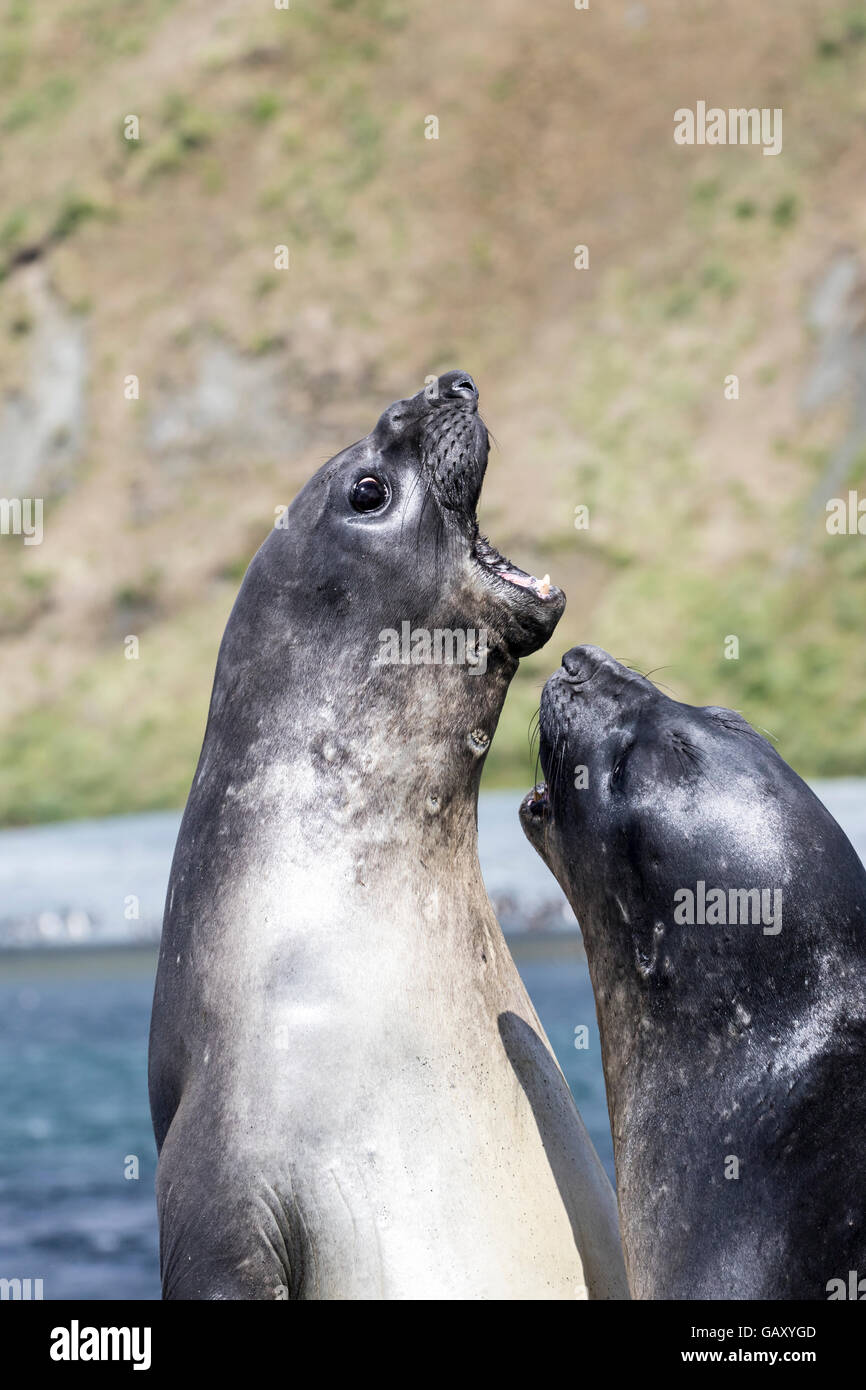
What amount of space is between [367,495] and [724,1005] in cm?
156

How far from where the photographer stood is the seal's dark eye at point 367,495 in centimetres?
407

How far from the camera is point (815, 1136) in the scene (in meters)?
3.20

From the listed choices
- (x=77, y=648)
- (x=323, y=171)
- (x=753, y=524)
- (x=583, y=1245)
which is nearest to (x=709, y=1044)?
(x=583, y=1245)

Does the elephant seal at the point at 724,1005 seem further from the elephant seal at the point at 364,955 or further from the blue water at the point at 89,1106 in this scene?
the blue water at the point at 89,1106

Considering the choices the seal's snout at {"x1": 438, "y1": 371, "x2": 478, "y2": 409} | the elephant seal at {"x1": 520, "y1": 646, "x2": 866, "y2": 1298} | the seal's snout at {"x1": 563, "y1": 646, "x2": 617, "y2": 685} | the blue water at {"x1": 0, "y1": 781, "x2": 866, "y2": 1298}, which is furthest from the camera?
the blue water at {"x1": 0, "y1": 781, "x2": 866, "y2": 1298}

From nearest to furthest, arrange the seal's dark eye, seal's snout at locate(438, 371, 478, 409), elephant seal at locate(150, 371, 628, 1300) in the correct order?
elephant seal at locate(150, 371, 628, 1300)
the seal's dark eye
seal's snout at locate(438, 371, 478, 409)

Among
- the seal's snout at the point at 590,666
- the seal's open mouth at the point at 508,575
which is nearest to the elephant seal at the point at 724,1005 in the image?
the seal's snout at the point at 590,666

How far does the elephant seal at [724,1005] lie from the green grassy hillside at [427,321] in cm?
2486

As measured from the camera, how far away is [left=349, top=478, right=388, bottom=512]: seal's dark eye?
13.4 ft

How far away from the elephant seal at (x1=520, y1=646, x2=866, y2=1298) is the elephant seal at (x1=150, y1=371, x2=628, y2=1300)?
0.28 m

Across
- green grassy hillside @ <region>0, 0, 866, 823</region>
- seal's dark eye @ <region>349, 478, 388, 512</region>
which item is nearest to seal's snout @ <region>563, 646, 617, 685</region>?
seal's dark eye @ <region>349, 478, 388, 512</region>

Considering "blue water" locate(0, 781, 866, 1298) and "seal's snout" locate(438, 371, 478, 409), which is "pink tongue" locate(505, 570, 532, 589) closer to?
"seal's snout" locate(438, 371, 478, 409)

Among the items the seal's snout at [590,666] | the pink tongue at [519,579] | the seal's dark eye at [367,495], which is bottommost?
the seal's snout at [590,666]

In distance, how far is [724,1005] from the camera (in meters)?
3.36
